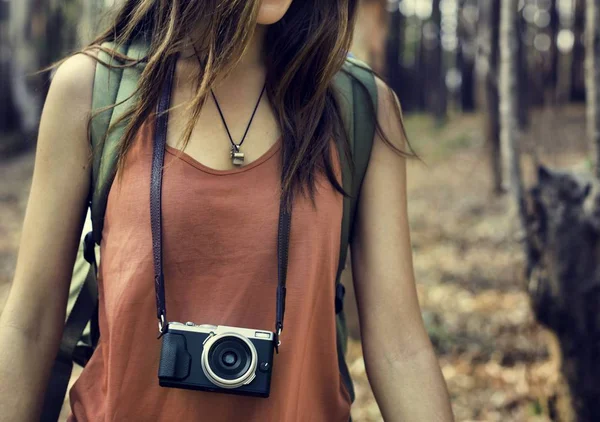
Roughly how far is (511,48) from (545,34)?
40.6 ft

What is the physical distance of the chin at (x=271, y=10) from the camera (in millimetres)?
1578

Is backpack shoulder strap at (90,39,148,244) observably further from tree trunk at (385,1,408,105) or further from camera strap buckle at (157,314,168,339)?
tree trunk at (385,1,408,105)

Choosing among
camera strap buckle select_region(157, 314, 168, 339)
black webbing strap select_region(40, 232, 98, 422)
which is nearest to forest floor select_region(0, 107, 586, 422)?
camera strap buckle select_region(157, 314, 168, 339)

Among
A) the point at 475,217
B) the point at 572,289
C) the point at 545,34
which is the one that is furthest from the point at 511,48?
the point at 545,34

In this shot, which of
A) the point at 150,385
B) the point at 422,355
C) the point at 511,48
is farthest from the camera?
the point at 511,48

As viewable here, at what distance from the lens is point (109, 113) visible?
60.6 inches

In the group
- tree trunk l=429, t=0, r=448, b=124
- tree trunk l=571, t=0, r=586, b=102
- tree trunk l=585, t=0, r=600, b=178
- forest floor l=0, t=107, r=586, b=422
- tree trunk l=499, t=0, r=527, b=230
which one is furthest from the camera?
tree trunk l=429, t=0, r=448, b=124

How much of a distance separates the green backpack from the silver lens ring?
0.31 m

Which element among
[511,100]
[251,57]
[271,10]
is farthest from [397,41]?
[271,10]

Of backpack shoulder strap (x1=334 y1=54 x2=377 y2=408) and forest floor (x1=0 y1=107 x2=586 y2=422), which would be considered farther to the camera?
forest floor (x1=0 y1=107 x2=586 y2=422)

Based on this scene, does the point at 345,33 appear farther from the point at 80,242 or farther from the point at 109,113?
the point at 80,242


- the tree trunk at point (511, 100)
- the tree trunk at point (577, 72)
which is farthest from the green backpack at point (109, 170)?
the tree trunk at point (577, 72)

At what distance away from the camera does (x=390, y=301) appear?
162 centimetres

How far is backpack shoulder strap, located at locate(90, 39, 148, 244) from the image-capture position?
4.99ft
